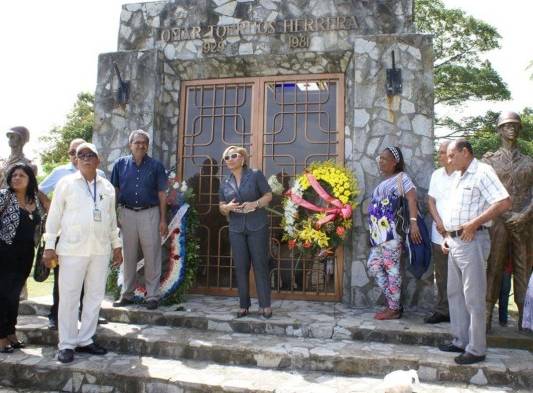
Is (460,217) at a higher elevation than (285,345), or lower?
higher

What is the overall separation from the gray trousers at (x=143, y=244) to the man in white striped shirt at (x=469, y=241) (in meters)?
2.97

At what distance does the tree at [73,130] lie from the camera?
18.4 meters

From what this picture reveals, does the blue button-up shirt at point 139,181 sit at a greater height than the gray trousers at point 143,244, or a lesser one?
greater

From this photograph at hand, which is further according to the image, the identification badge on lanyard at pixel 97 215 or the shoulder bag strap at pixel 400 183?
the shoulder bag strap at pixel 400 183

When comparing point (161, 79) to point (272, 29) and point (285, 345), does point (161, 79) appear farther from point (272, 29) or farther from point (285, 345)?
point (285, 345)

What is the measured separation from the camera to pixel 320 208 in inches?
198

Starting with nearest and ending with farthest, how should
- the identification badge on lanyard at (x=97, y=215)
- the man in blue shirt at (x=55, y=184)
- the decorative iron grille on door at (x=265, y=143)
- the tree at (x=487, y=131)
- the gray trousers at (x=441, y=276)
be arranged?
the identification badge on lanyard at (x=97, y=215), the man in blue shirt at (x=55, y=184), the gray trousers at (x=441, y=276), the decorative iron grille on door at (x=265, y=143), the tree at (x=487, y=131)

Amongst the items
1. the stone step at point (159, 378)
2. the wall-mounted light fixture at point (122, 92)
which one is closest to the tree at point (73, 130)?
the wall-mounted light fixture at point (122, 92)

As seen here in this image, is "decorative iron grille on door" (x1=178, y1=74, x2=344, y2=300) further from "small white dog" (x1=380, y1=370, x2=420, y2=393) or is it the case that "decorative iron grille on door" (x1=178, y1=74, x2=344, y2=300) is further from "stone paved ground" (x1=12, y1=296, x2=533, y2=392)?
"small white dog" (x1=380, y1=370, x2=420, y2=393)

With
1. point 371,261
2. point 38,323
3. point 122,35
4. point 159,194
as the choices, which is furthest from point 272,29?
point 38,323

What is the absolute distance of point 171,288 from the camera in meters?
5.09

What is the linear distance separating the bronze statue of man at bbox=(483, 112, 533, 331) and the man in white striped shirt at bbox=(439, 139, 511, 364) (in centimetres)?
78

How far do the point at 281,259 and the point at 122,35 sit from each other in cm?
398

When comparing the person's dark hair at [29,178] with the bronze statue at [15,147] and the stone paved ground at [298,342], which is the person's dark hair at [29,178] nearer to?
the bronze statue at [15,147]
